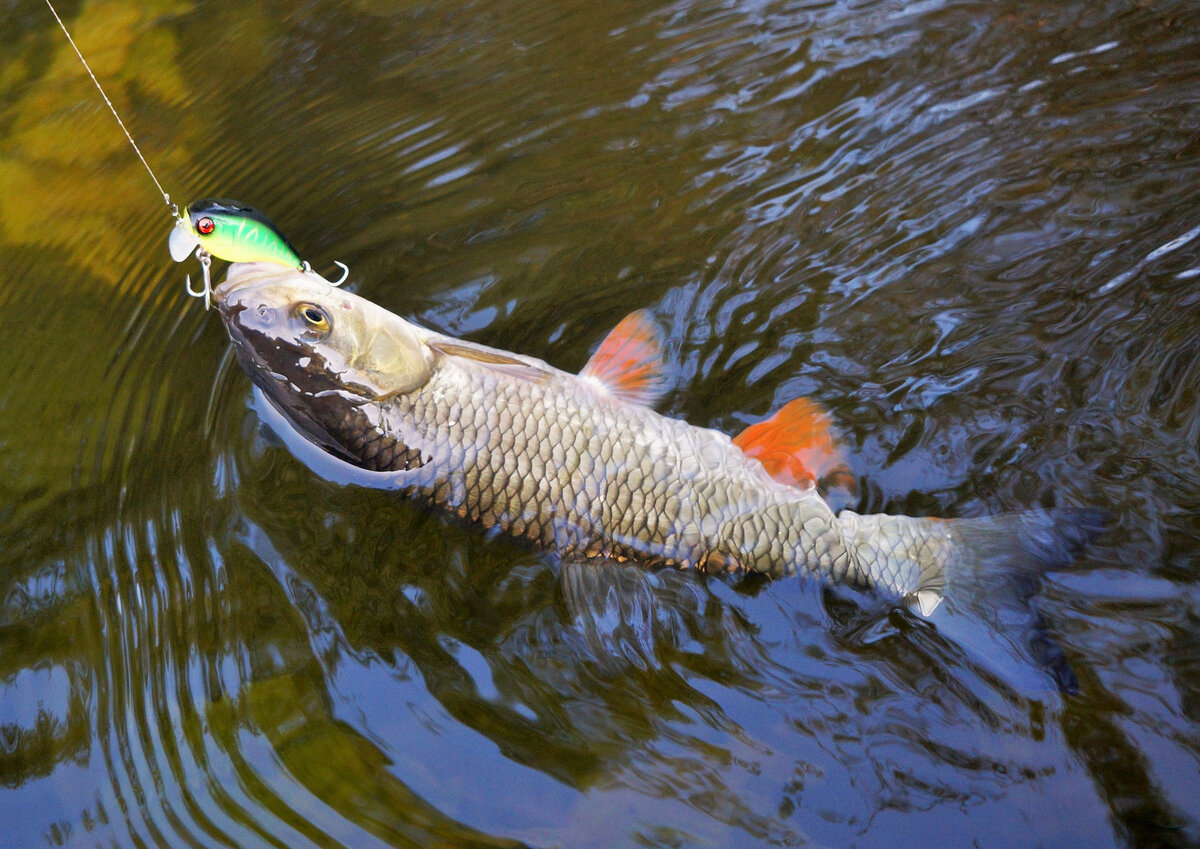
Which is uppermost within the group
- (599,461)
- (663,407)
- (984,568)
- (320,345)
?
(320,345)

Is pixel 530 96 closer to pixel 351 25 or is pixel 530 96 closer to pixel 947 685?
pixel 351 25

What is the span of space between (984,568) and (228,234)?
7.82 ft

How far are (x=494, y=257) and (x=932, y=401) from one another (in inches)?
70.8

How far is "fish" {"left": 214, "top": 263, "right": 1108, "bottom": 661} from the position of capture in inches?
97.8

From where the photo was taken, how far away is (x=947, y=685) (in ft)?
7.95

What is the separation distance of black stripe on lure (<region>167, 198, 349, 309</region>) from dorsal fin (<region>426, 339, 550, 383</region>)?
1.89 ft

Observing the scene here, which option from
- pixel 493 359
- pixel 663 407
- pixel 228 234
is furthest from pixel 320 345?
pixel 663 407

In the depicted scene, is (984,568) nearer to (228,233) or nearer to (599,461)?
(599,461)

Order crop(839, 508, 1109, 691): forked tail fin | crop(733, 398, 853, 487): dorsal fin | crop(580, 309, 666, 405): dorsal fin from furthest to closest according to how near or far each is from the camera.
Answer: crop(580, 309, 666, 405): dorsal fin
crop(733, 398, 853, 487): dorsal fin
crop(839, 508, 1109, 691): forked tail fin

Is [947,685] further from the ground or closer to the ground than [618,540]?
closer to the ground

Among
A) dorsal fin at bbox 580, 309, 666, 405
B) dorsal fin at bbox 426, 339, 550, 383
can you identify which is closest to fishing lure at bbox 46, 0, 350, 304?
dorsal fin at bbox 426, 339, 550, 383

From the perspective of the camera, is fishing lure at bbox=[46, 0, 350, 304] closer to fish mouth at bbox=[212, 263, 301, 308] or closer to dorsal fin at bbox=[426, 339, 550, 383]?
fish mouth at bbox=[212, 263, 301, 308]

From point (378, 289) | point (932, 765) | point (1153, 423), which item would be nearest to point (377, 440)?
point (378, 289)

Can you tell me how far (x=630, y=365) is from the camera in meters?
2.93
